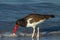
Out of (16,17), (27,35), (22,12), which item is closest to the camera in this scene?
(27,35)

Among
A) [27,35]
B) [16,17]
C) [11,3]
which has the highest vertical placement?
[11,3]

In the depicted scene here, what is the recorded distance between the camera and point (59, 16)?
1416cm

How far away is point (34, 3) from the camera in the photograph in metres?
16.6

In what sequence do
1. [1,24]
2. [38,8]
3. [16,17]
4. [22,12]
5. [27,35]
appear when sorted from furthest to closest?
[38,8] → [22,12] → [16,17] → [1,24] → [27,35]

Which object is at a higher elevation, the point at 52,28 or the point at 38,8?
the point at 38,8

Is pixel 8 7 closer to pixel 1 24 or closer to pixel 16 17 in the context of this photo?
pixel 16 17

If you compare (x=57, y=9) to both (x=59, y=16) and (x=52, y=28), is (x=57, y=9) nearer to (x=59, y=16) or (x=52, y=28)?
(x=59, y=16)

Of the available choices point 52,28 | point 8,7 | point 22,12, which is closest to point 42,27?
point 52,28

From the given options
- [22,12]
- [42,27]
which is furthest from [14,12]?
[42,27]

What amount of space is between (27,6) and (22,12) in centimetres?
133

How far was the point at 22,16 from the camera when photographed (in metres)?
14.0

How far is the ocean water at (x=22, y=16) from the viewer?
36.2ft

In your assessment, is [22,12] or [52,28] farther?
[22,12]

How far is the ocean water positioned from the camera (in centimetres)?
1105
